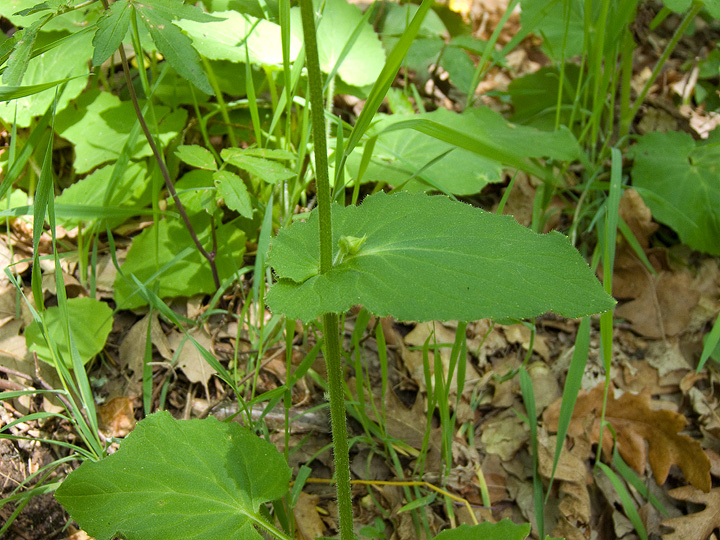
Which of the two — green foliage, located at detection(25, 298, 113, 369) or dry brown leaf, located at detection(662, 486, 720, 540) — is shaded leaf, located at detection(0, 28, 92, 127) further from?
dry brown leaf, located at detection(662, 486, 720, 540)

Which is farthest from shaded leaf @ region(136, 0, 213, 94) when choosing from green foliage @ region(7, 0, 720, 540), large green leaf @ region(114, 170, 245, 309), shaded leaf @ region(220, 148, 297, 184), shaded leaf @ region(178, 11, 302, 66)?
shaded leaf @ region(178, 11, 302, 66)

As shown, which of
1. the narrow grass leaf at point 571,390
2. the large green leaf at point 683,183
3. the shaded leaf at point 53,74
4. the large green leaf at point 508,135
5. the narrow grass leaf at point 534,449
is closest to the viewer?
the narrow grass leaf at point 571,390

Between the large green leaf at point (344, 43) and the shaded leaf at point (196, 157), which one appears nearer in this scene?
the shaded leaf at point (196, 157)

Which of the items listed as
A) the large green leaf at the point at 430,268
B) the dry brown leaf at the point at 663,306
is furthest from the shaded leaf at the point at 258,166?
the dry brown leaf at the point at 663,306

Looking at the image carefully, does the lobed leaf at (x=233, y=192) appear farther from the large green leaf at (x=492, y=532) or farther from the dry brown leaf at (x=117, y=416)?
the large green leaf at (x=492, y=532)

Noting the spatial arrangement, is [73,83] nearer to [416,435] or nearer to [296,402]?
[296,402]

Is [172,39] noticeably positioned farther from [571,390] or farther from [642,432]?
[642,432]

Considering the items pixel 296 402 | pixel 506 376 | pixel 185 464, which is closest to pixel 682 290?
pixel 506 376
